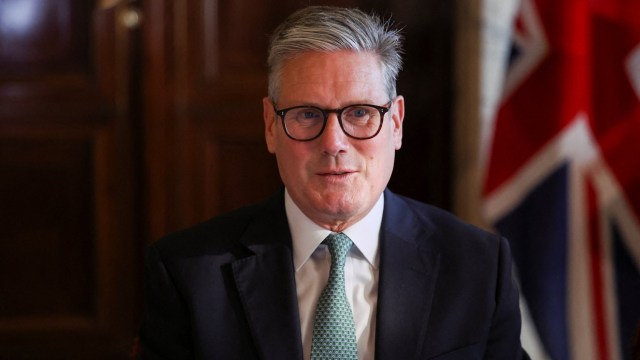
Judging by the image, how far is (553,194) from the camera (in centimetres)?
233

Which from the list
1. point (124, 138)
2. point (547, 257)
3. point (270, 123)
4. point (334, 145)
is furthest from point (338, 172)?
point (124, 138)

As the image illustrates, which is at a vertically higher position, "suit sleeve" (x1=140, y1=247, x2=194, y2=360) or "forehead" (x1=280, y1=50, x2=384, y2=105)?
"forehead" (x1=280, y1=50, x2=384, y2=105)

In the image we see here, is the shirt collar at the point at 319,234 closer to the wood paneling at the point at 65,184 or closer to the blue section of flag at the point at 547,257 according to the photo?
the blue section of flag at the point at 547,257

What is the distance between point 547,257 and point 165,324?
136 cm

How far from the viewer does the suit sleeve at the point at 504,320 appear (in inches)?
51.6

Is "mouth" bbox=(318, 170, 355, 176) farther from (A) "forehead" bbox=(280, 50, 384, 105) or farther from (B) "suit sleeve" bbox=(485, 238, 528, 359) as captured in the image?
(B) "suit sleeve" bbox=(485, 238, 528, 359)

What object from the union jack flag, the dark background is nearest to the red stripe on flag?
the union jack flag

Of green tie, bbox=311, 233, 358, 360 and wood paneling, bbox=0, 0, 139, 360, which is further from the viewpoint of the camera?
wood paneling, bbox=0, 0, 139, 360

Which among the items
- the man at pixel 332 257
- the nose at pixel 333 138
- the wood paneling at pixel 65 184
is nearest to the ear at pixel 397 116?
the man at pixel 332 257

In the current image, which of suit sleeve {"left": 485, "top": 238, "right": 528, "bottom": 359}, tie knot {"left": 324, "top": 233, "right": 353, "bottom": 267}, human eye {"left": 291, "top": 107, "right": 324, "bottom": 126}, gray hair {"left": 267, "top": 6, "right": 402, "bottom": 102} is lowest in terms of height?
suit sleeve {"left": 485, "top": 238, "right": 528, "bottom": 359}

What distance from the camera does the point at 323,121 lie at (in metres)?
1.18

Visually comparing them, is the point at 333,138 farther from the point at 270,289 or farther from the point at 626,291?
the point at 626,291

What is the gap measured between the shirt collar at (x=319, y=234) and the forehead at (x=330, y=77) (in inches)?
8.5

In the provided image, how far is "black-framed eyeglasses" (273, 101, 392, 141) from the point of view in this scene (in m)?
1.18
